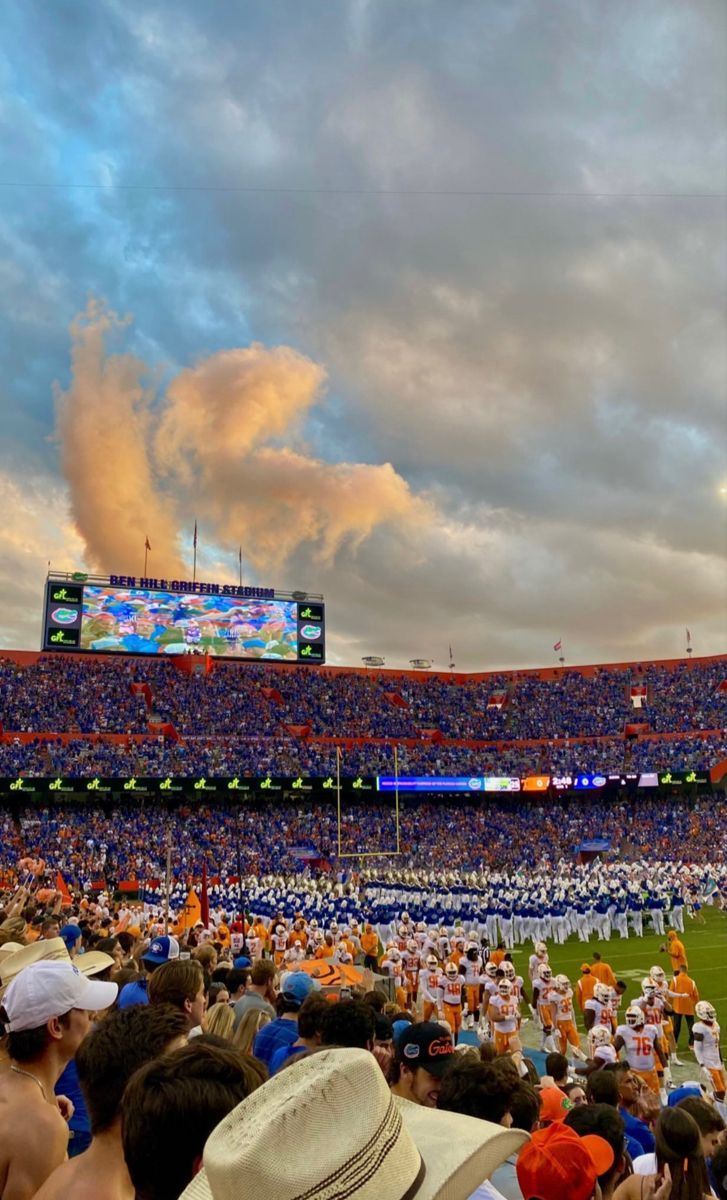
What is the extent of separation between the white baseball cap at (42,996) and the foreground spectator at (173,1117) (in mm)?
1443

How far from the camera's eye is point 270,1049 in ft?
17.1

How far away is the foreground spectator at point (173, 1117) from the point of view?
79.0 inches

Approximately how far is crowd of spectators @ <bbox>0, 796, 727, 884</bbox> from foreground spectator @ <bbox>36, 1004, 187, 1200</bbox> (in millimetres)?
33132

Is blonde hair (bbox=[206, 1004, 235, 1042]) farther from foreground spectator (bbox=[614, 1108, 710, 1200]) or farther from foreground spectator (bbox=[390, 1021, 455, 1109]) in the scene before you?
foreground spectator (bbox=[614, 1108, 710, 1200])

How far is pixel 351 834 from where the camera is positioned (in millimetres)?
44406

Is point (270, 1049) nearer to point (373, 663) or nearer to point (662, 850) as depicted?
point (662, 850)

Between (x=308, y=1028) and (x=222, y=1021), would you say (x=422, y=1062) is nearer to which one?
(x=308, y=1028)

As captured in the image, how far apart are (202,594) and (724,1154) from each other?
50121 mm

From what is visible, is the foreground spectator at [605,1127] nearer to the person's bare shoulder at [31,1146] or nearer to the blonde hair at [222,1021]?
the blonde hair at [222,1021]

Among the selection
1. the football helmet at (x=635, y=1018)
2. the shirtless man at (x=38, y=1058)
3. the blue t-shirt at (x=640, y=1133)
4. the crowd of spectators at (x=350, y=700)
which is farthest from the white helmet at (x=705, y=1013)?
the crowd of spectators at (x=350, y=700)

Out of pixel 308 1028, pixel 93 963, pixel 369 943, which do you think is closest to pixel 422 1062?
pixel 308 1028

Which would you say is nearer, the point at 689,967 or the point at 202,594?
the point at 689,967

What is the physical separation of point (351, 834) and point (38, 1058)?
1668 inches

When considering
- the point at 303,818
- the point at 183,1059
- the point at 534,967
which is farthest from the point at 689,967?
the point at 303,818
